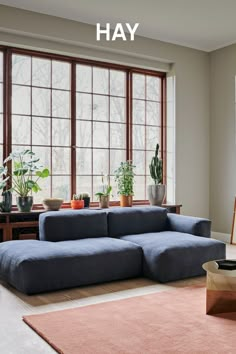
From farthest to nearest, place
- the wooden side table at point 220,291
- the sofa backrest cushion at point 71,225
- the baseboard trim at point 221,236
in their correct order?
the baseboard trim at point 221,236 < the sofa backrest cushion at point 71,225 < the wooden side table at point 220,291

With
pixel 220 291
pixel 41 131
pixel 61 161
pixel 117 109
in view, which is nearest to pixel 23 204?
pixel 61 161

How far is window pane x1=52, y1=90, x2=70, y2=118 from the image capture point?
18.2 ft

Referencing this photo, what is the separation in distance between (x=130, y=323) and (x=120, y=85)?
13.2 feet

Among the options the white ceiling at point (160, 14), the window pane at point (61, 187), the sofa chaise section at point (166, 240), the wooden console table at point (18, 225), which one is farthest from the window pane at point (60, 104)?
the sofa chaise section at point (166, 240)

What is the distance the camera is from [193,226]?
4.73 m

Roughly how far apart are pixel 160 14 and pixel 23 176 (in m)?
2.60

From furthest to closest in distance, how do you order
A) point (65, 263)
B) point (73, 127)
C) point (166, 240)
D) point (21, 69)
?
point (73, 127), point (21, 69), point (166, 240), point (65, 263)

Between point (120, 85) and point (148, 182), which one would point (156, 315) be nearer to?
point (148, 182)

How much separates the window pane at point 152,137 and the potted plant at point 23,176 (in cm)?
192

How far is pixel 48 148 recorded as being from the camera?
18.1 feet

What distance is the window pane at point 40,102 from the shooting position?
213 inches

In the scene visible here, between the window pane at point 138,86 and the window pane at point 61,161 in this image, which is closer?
the window pane at point 61,161

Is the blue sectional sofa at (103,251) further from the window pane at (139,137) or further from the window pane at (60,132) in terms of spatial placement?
the window pane at (139,137)

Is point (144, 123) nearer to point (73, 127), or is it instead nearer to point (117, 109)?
point (117, 109)
